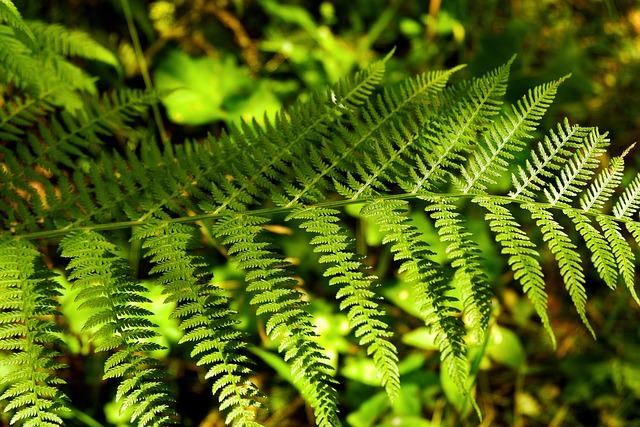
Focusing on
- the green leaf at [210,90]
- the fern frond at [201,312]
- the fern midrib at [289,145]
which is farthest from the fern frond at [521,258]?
the green leaf at [210,90]

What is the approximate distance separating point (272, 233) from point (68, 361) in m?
0.93

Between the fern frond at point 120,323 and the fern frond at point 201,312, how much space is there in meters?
0.08

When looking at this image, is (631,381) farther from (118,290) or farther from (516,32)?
(118,290)

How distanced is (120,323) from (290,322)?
0.39 m

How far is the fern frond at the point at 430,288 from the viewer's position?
122 centimetres

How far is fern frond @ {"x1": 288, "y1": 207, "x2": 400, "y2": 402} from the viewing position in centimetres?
121

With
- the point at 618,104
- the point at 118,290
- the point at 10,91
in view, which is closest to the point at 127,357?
the point at 118,290

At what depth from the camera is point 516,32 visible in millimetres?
2818

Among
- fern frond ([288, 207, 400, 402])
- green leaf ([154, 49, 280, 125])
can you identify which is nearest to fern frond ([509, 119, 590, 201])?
fern frond ([288, 207, 400, 402])

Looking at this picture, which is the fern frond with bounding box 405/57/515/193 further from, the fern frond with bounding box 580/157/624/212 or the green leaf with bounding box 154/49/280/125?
the green leaf with bounding box 154/49/280/125

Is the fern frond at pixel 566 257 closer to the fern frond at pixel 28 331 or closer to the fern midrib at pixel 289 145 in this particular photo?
the fern midrib at pixel 289 145

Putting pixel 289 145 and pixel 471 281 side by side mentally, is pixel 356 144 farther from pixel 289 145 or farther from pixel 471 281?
pixel 471 281

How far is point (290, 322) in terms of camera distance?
1268mm

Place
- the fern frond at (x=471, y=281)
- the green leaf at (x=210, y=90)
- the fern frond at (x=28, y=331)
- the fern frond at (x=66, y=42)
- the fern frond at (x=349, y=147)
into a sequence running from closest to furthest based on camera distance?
1. the fern frond at (x=28, y=331)
2. the fern frond at (x=471, y=281)
3. the fern frond at (x=349, y=147)
4. the fern frond at (x=66, y=42)
5. the green leaf at (x=210, y=90)
